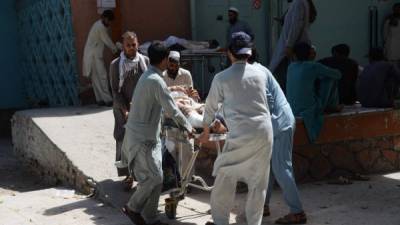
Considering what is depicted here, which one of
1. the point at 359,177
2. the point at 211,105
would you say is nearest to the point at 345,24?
the point at 359,177

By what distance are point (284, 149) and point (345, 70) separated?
9.47ft

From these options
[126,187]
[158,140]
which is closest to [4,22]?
[126,187]

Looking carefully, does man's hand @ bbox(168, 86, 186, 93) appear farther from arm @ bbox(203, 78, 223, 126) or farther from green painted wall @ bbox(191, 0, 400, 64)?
green painted wall @ bbox(191, 0, 400, 64)

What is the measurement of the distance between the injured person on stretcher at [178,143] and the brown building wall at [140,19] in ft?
13.8

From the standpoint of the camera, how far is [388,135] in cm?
749

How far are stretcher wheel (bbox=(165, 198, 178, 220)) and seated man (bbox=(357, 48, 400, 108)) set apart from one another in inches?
124

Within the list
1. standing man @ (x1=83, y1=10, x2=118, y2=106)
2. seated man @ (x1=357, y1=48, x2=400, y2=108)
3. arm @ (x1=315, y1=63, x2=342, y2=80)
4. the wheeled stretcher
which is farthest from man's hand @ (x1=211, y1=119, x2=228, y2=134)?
standing man @ (x1=83, y1=10, x2=118, y2=106)

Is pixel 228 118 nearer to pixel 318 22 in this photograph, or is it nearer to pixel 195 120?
pixel 195 120

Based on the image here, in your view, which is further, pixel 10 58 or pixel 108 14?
pixel 10 58

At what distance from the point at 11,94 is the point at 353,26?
7.21m

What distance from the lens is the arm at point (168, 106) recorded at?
5043 mm

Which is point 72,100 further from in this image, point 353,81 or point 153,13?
point 353,81

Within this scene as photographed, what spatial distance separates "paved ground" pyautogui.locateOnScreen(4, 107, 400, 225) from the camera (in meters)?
5.67

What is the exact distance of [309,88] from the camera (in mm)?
6402
